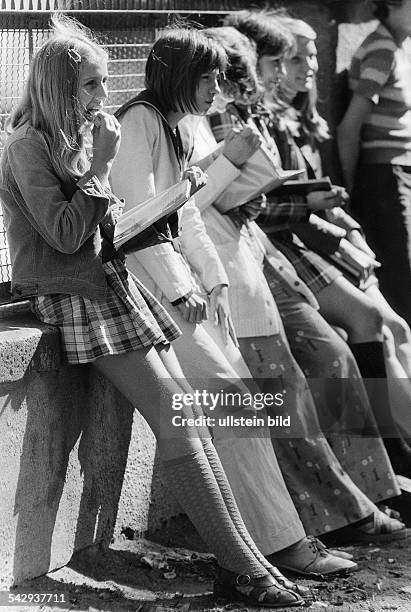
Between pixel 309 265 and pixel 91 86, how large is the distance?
163cm

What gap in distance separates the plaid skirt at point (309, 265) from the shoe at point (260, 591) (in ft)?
5.09

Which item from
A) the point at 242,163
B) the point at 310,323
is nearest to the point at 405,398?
the point at 310,323

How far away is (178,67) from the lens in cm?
414

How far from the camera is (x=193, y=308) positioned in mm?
4004

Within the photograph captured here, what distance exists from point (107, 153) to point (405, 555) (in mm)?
1993

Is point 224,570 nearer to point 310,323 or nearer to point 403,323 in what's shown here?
point 310,323

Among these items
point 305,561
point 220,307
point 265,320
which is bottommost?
point 305,561

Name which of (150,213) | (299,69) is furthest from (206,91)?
(299,69)

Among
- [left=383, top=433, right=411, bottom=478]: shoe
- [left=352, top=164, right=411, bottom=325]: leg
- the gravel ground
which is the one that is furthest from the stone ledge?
[left=352, top=164, right=411, bottom=325]: leg

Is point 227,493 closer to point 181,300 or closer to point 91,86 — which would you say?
point 181,300

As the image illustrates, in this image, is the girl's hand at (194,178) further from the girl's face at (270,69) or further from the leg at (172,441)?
the girl's face at (270,69)

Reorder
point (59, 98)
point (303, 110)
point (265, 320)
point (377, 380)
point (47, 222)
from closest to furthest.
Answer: point (47, 222), point (59, 98), point (265, 320), point (377, 380), point (303, 110)

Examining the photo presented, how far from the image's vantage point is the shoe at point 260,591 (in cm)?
384

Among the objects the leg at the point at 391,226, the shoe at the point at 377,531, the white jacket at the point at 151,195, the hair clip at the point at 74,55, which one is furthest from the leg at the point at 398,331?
the hair clip at the point at 74,55
